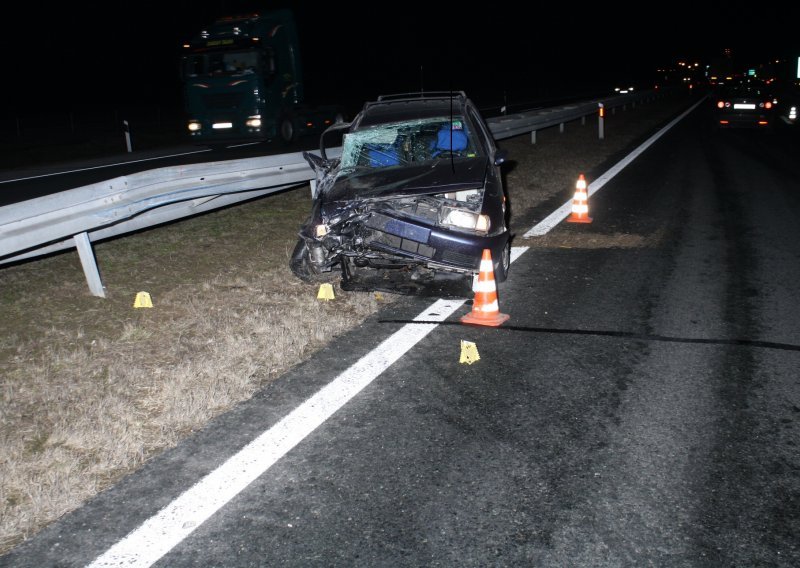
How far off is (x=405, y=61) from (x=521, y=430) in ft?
250

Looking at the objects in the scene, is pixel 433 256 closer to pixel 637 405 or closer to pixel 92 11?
pixel 637 405

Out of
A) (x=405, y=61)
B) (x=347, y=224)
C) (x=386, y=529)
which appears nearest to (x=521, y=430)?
(x=386, y=529)

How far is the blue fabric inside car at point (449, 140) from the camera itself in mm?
7633

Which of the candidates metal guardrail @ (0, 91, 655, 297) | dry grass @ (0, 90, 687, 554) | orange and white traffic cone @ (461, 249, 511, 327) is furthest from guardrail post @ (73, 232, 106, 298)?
orange and white traffic cone @ (461, 249, 511, 327)

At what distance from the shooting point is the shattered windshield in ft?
25.1

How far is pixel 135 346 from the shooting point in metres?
5.36

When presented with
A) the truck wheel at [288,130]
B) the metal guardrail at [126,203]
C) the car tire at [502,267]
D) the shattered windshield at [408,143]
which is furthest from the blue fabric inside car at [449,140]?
the truck wheel at [288,130]

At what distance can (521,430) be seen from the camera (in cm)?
399

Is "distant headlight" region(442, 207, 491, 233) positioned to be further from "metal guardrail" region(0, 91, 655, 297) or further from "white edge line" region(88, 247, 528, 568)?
"metal guardrail" region(0, 91, 655, 297)

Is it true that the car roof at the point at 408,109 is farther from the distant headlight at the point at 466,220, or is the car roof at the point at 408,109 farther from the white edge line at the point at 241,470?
the white edge line at the point at 241,470

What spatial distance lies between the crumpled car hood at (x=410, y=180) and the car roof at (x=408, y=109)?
0.88 metres

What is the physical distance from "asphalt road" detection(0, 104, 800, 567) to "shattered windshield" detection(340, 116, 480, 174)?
191 cm

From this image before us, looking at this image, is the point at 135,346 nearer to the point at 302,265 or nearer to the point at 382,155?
the point at 302,265

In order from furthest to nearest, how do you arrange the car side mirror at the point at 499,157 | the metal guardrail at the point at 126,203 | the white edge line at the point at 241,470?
the car side mirror at the point at 499,157 < the metal guardrail at the point at 126,203 < the white edge line at the point at 241,470
